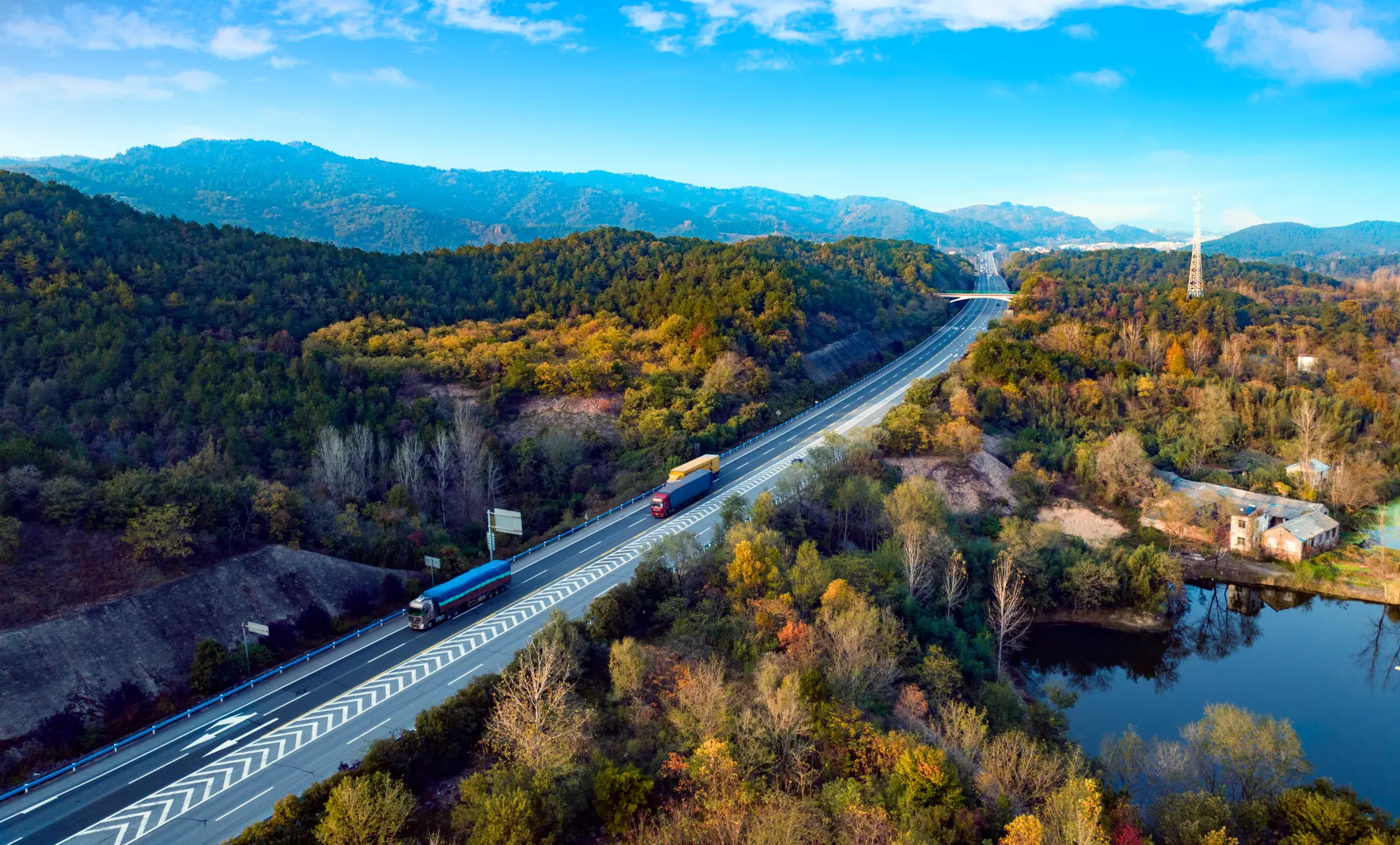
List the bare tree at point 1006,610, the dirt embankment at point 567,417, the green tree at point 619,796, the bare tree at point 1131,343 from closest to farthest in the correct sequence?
1. the green tree at point 619,796
2. the bare tree at point 1006,610
3. the dirt embankment at point 567,417
4. the bare tree at point 1131,343

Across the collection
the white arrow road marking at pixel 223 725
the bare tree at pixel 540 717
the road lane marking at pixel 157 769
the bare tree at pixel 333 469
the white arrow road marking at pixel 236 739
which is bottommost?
the white arrow road marking at pixel 223 725

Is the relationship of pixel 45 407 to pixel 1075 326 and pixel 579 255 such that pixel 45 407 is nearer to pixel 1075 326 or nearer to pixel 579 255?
pixel 579 255

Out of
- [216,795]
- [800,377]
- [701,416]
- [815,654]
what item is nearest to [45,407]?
[216,795]

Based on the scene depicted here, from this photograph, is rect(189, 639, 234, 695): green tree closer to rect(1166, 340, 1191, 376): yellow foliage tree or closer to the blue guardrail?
the blue guardrail

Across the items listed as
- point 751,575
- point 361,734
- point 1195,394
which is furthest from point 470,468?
point 1195,394

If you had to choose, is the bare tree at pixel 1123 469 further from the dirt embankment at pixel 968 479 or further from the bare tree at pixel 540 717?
the bare tree at pixel 540 717

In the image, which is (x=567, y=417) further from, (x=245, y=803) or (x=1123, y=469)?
(x=1123, y=469)

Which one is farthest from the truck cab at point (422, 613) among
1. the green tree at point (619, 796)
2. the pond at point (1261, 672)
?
the pond at point (1261, 672)
